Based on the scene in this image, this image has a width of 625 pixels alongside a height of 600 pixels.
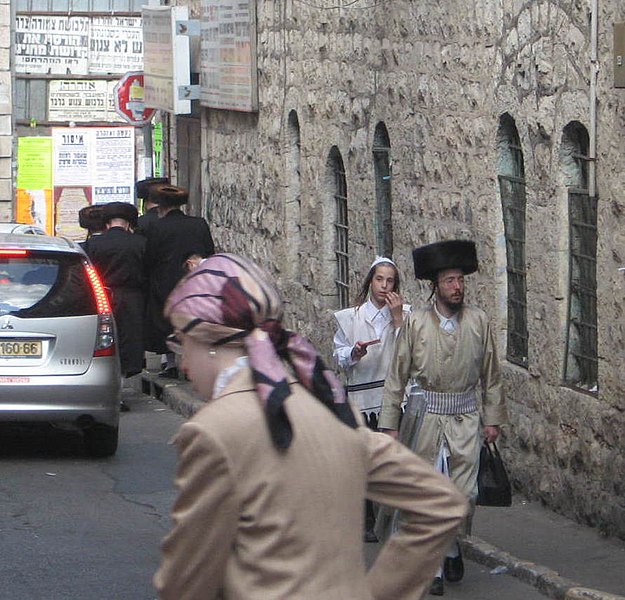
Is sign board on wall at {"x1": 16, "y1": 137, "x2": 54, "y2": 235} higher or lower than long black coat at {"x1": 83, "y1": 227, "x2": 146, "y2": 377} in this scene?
higher

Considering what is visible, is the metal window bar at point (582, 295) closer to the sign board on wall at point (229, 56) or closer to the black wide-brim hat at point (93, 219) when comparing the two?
the black wide-brim hat at point (93, 219)

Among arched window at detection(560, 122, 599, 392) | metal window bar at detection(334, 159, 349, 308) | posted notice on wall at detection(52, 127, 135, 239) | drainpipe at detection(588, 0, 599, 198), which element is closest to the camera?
drainpipe at detection(588, 0, 599, 198)

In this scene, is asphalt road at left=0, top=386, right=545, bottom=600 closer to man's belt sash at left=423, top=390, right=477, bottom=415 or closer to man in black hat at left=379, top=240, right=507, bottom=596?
man in black hat at left=379, top=240, right=507, bottom=596

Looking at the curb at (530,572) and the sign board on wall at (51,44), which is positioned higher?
the sign board on wall at (51,44)

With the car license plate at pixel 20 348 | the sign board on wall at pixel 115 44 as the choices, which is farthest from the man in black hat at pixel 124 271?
the sign board on wall at pixel 115 44

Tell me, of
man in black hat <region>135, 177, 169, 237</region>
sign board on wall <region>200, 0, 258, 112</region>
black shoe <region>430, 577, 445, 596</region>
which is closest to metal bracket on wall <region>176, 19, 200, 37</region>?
sign board on wall <region>200, 0, 258, 112</region>

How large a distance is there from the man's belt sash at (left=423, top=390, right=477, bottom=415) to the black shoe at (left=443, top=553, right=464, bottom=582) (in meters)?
0.70

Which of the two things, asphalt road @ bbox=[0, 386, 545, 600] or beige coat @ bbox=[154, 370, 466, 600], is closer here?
beige coat @ bbox=[154, 370, 466, 600]

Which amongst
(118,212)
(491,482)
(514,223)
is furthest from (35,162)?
(491,482)

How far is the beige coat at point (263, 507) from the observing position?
278 cm

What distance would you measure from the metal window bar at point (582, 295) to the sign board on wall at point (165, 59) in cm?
1027

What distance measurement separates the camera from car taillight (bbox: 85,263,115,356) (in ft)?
36.4

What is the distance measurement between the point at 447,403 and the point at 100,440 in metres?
4.44

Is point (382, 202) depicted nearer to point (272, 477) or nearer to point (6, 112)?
point (272, 477)
